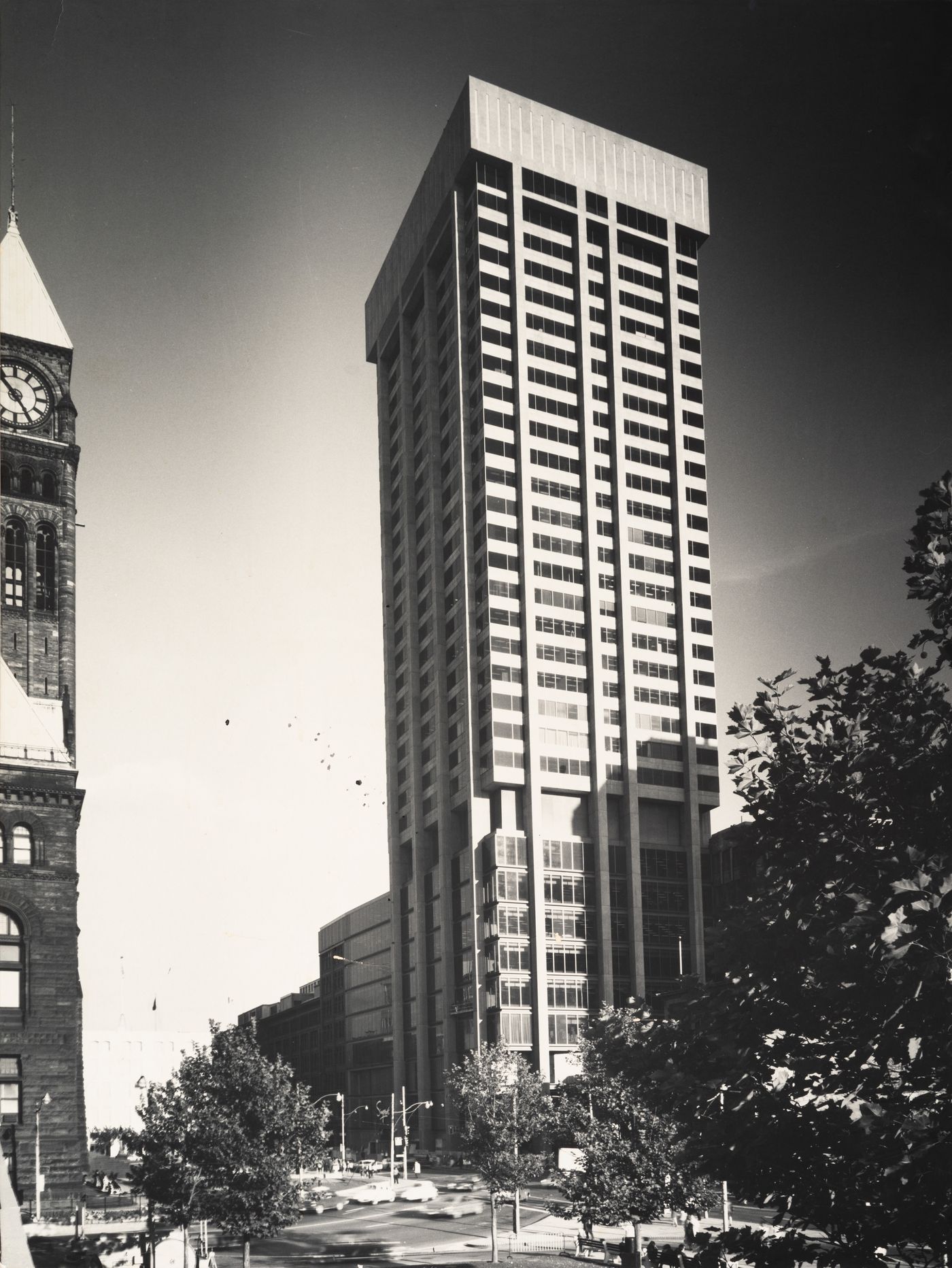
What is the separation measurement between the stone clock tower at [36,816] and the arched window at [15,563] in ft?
0.35

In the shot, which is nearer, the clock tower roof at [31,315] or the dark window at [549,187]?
the clock tower roof at [31,315]

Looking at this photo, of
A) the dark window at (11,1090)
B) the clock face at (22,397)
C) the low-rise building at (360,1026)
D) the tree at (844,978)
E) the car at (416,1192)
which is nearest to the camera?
the tree at (844,978)

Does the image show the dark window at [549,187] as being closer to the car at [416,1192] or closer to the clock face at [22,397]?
the clock face at [22,397]

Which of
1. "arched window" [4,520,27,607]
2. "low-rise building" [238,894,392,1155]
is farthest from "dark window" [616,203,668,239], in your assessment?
"low-rise building" [238,894,392,1155]

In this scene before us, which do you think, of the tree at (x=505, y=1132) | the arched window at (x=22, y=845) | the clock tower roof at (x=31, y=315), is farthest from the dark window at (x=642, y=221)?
the tree at (x=505, y=1132)

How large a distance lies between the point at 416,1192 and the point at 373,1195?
301 centimetres

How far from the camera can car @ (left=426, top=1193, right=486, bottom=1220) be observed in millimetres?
74500

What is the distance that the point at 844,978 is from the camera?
13141 mm

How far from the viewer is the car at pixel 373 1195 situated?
266 ft

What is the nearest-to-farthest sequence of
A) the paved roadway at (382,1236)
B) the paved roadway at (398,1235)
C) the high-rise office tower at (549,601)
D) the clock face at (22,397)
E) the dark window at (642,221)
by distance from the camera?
1. the paved roadway at (398,1235)
2. the paved roadway at (382,1236)
3. the clock face at (22,397)
4. the high-rise office tower at (549,601)
5. the dark window at (642,221)

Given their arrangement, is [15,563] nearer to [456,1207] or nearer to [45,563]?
[45,563]

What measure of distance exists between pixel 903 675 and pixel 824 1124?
4.98 m

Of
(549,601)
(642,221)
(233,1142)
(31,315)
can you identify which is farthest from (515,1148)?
(642,221)

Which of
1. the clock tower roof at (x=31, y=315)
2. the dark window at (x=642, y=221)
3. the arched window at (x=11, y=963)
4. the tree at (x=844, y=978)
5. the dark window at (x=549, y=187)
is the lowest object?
the arched window at (x=11, y=963)
